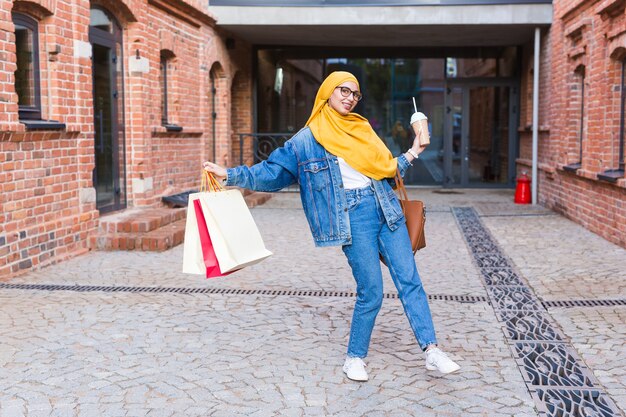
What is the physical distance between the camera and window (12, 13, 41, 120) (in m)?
7.95

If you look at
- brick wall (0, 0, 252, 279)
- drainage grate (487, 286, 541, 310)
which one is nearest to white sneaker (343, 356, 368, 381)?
drainage grate (487, 286, 541, 310)

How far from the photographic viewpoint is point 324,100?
4.27 metres

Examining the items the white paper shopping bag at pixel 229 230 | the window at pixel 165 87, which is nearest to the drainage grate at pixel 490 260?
the white paper shopping bag at pixel 229 230

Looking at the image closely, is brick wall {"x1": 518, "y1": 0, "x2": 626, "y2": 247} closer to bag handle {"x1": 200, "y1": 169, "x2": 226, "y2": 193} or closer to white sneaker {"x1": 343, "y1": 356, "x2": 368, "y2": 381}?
white sneaker {"x1": 343, "y1": 356, "x2": 368, "y2": 381}

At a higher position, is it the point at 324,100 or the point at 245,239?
the point at 324,100

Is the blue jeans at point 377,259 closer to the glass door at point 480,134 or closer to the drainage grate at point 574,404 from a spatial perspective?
the drainage grate at point 574,404

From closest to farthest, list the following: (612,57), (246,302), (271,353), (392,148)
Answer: (271,353)
(246,302)
(612,57)
(392,148)

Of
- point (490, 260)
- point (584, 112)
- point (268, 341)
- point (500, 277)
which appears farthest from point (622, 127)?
point (268, 341)

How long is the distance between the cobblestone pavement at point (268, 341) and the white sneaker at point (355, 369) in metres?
0.05

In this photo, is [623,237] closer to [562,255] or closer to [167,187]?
[562,255]

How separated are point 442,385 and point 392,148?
618 inches

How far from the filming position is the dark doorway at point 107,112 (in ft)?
32.4

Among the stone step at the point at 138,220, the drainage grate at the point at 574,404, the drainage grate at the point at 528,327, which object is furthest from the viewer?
the stone step at the point at 138,220

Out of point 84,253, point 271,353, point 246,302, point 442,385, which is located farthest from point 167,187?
point 442,385
